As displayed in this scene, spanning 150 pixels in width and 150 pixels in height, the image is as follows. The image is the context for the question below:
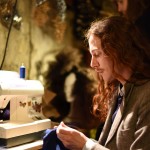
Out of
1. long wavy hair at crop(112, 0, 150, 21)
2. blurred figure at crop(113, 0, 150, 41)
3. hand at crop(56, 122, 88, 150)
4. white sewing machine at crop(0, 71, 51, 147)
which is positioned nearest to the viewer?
hand at crop(56, 122, 88, 150)

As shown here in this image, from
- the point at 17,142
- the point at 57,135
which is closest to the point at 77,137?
the point at 57,135

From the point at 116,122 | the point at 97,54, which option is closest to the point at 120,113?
the point at 116,122

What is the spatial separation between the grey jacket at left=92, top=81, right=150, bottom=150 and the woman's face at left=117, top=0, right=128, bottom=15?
1.44 m

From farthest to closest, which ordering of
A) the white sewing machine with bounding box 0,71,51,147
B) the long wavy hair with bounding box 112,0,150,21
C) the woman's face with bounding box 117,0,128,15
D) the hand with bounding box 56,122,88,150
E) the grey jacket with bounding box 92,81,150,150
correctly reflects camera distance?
the woman's face with bounding box 117,0,128,15 → the long wavy hair with bounding box 112,0,150,21 → the white sewing machine with bounding box 0,71,51,147 → the hand with bounding box 56,122,88,150 → the grey jacket with bounding box 92,81,150,150

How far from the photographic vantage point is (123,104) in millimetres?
1529

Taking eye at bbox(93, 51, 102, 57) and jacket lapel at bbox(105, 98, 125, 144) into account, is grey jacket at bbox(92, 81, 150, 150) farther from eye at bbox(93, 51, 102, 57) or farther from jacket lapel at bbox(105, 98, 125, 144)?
eye at bbox(93, 51, 102, 57)

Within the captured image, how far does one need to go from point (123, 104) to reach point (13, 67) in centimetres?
114

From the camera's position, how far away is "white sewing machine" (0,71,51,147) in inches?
65.8

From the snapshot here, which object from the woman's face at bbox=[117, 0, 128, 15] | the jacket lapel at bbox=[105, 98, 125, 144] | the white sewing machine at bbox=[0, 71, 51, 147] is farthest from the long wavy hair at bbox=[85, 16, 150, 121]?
A: the woman's face at bbox=[117, 0, 128, 15]

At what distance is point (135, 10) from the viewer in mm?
2750

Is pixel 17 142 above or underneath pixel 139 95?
underneath

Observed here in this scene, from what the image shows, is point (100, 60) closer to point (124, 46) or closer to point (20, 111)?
point (124, 46)

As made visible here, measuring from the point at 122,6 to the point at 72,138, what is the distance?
65.6 inches

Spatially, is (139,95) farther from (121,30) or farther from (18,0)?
(18,0)
